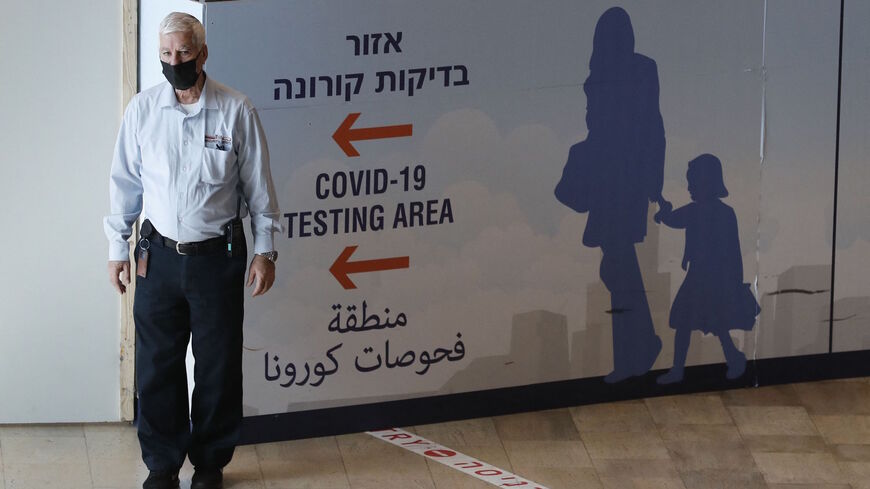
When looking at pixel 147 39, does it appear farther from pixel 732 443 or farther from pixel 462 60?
pixel 732 443

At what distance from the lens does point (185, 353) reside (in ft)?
14.9

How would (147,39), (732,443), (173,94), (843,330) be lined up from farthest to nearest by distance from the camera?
(843,330)
(732,443)
(147,39)
(173,94)

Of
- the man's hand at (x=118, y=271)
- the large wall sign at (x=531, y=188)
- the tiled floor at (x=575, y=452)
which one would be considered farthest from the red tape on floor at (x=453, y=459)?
the man's hand at (x=118, y=271)

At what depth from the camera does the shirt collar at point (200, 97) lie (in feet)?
14.0

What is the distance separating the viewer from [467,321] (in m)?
5.33

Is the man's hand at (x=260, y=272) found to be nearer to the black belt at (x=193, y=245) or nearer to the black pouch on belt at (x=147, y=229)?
the black belt at (x=193, y=245)

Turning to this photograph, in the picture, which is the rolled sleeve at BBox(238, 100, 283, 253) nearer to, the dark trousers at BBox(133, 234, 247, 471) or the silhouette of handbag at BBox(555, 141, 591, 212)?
the dark trousers at BBox(133, 234, 247, 471)

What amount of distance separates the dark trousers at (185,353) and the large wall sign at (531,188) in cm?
46

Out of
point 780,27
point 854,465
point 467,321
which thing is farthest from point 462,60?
point 854,465

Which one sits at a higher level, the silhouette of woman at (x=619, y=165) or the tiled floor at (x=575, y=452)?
the silhouette of woman at (x=619, y=165)

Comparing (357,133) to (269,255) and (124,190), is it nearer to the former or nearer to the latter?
(269,255)

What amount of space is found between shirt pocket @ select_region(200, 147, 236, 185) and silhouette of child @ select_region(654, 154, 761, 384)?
2.01m

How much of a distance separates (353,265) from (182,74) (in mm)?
1227

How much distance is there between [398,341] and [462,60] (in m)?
1.13
